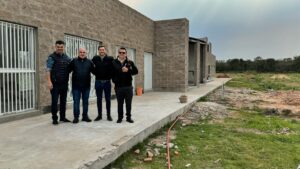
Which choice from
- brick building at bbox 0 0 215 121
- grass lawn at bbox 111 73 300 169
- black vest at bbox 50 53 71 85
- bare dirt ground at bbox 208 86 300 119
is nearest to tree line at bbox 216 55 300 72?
bare dirt ground at bbox 208 86 300 119

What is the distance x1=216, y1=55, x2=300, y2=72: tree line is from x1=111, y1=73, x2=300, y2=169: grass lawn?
52079 mm

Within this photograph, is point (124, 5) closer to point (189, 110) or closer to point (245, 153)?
point (189, 110)

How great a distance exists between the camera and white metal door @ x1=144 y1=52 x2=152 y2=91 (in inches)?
612

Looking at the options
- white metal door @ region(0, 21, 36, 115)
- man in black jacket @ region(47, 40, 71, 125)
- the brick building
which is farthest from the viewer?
Result: the brick building

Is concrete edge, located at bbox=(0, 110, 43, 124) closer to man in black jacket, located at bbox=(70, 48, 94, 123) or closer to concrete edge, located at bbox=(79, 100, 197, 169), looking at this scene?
man in black jacket, located at bbox=(70, 48, 94, 123)

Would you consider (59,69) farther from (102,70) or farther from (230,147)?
(230,147)

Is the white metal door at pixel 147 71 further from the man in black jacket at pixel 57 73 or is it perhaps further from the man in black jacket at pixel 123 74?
the man in black jacket at pixel 57 73

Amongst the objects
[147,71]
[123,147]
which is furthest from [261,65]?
[123,147]

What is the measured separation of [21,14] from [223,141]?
5.46 m

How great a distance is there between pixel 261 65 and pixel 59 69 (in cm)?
5677

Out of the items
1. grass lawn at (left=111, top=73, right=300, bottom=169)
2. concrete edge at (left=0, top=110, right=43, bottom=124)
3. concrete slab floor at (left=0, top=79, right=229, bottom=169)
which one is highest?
concrete edge at (left=0, top=110, right=43, bottom=124)

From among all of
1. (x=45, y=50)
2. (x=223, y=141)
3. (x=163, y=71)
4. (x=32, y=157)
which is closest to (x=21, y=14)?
(x=45, y=50)

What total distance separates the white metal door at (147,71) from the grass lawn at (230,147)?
721 centimetres

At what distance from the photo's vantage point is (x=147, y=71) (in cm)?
1579
